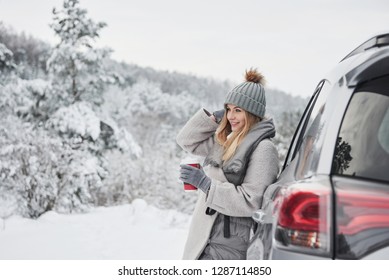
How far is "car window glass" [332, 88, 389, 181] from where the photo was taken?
5.27 ft

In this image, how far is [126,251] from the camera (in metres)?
7.33

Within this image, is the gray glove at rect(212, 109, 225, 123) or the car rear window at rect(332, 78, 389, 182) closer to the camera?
the car rear window at rect(332, 78, 389, 182)

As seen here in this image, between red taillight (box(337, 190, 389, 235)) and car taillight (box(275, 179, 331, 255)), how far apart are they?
0.04 meters

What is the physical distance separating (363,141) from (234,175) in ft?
3.19

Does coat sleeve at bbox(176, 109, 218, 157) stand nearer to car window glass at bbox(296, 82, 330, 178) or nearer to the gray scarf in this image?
the gray scarf

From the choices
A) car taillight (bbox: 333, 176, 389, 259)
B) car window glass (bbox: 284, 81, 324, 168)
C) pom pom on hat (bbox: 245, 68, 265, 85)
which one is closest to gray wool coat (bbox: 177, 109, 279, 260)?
car window glass (bbox: 284, 81, 324, 168)

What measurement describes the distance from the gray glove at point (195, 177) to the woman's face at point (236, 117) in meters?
0.35

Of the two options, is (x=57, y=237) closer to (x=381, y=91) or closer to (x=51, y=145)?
(x=51, y=145)

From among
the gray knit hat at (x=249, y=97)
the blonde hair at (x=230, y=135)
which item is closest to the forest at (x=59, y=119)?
the blonde hair at (x=230, y=135)

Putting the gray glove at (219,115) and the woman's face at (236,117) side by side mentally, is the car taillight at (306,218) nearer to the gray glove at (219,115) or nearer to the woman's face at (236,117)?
the woman's face at (236,117)

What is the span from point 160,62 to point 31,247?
56.1m

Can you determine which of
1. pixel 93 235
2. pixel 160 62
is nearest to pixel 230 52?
pixel 160 62

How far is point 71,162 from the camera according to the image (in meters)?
13.4

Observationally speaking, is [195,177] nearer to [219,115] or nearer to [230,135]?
[230,135]
